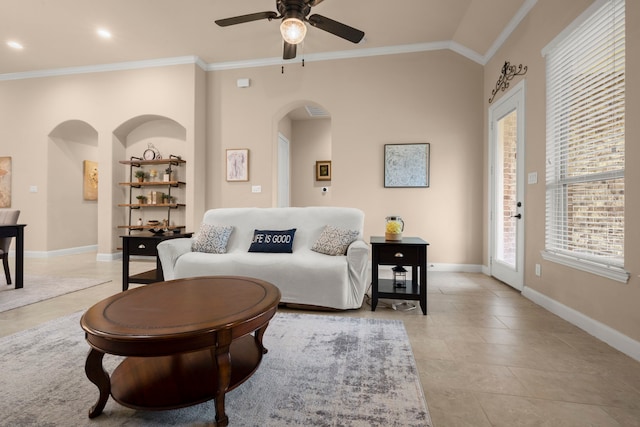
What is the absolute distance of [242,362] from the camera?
153cm

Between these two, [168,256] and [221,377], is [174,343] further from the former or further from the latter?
[168,256]

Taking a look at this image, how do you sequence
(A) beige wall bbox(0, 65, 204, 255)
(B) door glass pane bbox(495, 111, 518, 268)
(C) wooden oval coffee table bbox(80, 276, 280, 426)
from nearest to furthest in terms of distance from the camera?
(C) wooden oval coffee table bbox(80, 276, 280, 426) → (B) door glass pane bbox(495, 111, 518, 268) → (A) beige wall bbox(0, 65, 204, 255)

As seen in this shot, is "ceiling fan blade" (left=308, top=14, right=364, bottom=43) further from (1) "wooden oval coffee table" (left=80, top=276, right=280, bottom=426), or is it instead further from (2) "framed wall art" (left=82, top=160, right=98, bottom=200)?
(2) "framed wall art" (left=82, top=160, right=98, bottom=200)

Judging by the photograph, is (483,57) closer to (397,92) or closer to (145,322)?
(397,92)

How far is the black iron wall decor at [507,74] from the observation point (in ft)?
11.0

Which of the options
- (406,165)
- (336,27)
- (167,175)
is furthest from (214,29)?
(406,165)

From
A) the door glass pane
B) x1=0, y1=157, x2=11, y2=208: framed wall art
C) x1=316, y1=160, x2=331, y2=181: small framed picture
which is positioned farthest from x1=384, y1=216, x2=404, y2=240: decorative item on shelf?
x1=0, y1=157, x2=11, y2=208: framed wall art

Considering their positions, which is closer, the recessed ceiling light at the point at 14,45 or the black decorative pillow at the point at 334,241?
the black decorative pillow at the point at 334,241

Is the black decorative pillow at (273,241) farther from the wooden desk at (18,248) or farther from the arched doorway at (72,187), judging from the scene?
the arched doorway at (72,187)

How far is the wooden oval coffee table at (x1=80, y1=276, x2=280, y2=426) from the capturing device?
45.5 inches

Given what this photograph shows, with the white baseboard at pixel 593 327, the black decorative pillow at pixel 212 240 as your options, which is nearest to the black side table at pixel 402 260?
the white baseboard at pixel 593 327

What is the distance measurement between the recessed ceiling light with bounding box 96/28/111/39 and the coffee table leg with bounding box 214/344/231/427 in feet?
16.2

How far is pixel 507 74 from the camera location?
3.65 metres

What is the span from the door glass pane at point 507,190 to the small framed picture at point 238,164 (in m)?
3.64
